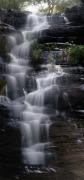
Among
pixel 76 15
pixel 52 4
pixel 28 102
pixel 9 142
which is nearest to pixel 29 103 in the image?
pixel 28 102

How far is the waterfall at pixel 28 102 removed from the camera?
1070cm

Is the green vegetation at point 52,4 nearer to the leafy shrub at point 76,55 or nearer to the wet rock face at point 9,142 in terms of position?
the leafy shrub at point 76,55

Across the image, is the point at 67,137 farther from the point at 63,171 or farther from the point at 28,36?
the point at 28,36

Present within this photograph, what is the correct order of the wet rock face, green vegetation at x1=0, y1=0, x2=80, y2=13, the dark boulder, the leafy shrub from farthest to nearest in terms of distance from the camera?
green vegetation at x1=0, y1=0, x2=80, y2=13 → the dark boulder → the leafy shrub → the wet rock face

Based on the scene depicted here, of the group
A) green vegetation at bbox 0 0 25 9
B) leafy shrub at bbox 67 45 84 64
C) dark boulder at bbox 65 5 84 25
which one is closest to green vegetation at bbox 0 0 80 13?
green vegetation at bbox 0 0 25 9

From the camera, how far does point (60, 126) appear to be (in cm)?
1127

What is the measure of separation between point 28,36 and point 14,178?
31.0 ft

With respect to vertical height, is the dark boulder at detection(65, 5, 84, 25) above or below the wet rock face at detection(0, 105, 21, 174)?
above

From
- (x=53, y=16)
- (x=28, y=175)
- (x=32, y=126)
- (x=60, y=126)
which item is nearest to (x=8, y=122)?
(x=32, y=126)

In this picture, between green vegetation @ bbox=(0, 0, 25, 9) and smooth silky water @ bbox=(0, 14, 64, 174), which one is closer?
smooth silky water @ bbox=(0, 14, 64, 174)

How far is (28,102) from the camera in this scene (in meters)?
12.4

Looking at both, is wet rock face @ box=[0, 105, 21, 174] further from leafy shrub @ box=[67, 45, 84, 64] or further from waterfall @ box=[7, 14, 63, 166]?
leafy shrub @ box=[67, 45, 84, 64]

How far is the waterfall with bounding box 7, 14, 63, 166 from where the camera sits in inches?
421

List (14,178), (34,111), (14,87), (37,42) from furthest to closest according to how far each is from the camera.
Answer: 1. (37,42)
2. (14,87)
3. (34,111)
4. (14,178)
